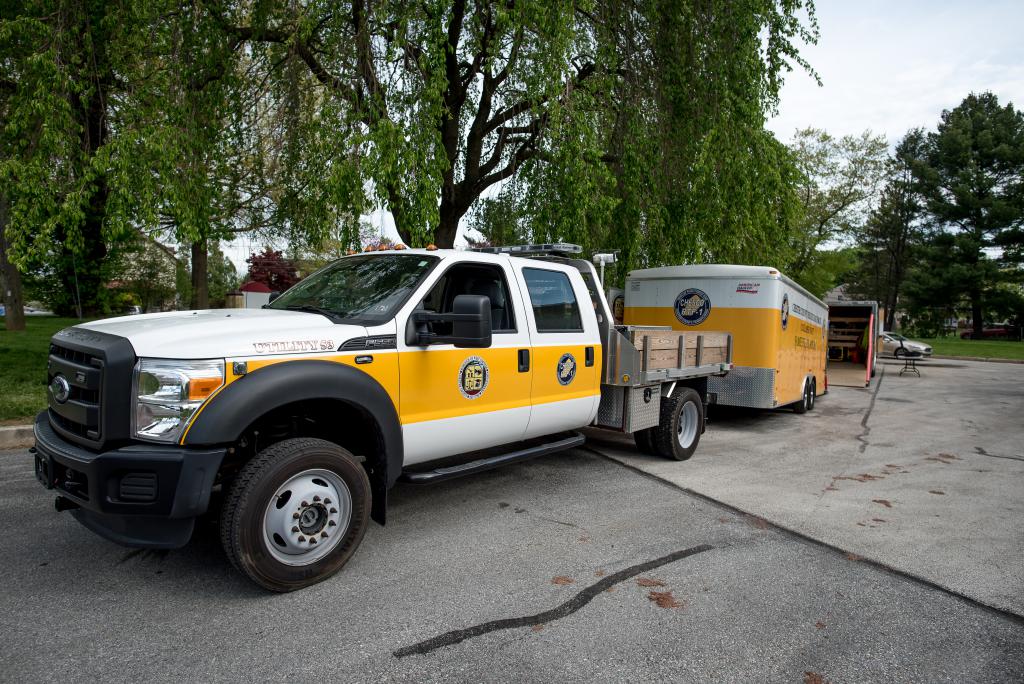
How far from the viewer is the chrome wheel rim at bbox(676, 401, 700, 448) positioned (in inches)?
294

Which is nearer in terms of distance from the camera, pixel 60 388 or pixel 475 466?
pixel 60 388

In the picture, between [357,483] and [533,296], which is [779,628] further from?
[533,296]

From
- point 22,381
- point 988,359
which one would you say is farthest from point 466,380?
point 988,359

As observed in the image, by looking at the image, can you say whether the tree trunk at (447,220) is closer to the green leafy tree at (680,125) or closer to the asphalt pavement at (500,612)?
the green leafy tree at (680,125)

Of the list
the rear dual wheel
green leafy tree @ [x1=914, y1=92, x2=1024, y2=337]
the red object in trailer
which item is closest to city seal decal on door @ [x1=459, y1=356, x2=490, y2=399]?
the rear dual wheel

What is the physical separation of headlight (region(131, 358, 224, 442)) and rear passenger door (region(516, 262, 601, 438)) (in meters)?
2.58

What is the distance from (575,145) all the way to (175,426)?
7.30 metres

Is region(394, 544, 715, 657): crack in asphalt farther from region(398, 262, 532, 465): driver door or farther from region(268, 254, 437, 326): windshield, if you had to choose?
region(268, 254, 437, 326): windshield

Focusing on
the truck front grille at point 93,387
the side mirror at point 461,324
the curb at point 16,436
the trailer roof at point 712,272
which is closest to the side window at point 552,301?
the side mirror at point 461,324

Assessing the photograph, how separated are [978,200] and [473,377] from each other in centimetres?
4993

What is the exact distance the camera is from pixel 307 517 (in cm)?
375

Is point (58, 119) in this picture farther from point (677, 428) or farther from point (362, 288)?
point (677, 428)

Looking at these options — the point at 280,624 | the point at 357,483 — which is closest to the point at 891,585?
the point at 357,483

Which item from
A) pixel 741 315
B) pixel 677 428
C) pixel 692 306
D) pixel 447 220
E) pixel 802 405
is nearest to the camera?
pixel 677 428
